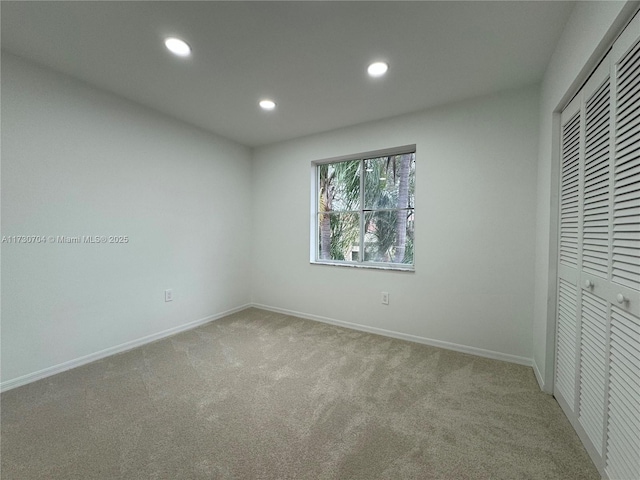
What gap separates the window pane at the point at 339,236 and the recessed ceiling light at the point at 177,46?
224cm

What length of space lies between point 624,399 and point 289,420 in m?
1.63

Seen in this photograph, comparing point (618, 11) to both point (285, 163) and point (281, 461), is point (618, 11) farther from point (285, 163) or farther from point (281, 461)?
point (285, 163)

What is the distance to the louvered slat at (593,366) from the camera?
124cm

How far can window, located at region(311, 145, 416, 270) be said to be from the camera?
117 inches

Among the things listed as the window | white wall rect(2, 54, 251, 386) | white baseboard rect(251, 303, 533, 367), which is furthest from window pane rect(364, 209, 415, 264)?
white wall rect(2, 54, 251, 386)

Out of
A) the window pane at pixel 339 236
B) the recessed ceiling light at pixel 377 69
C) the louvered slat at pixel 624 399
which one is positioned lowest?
the louvered slat at pixel 624 399

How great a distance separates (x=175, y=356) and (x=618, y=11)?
3589mm

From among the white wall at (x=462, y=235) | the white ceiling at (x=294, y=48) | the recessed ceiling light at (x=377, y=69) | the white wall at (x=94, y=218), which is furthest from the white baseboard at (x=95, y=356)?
the recessed ceiling light at (x=377, y=69)

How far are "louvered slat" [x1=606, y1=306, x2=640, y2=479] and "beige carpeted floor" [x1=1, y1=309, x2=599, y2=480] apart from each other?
0.90 ft

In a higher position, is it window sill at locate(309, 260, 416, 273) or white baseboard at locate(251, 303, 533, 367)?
window sill at locate(309, 260, 416, 273)

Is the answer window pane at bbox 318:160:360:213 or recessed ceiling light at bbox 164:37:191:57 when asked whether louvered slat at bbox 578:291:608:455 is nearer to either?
window pane at bbox 318:160:360:213

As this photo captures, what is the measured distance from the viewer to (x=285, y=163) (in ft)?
12.0

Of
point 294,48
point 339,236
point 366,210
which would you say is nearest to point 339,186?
point 366,210

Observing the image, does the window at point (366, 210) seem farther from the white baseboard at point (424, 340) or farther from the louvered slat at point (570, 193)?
the louvered slat at point (570, 193)
